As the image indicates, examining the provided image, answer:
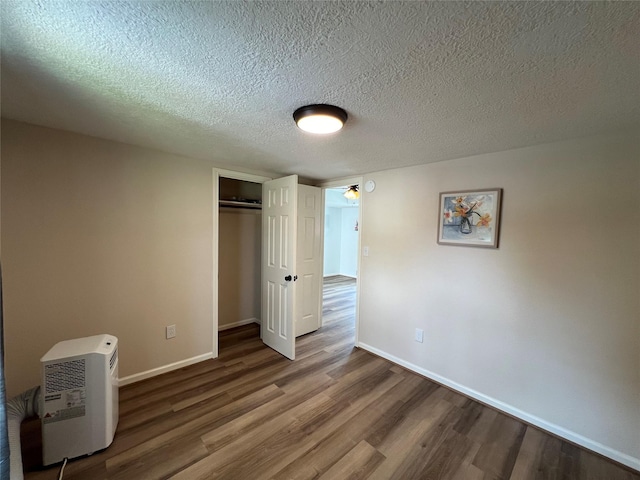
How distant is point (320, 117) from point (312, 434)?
2.14m

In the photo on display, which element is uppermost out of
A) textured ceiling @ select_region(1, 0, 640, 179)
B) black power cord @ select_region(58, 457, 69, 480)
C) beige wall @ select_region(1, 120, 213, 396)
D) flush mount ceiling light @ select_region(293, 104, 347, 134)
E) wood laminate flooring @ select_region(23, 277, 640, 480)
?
textured ceiling @ select_region(1, 0, 640, 179)

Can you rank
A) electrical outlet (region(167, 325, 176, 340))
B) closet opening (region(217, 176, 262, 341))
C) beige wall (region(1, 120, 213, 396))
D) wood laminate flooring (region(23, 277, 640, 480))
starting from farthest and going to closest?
1. closet opening (region(217, 176, 262, 341))
2. electrical outlet (region(167, 325, 176, 340))
3. beige wall (region(1, 120, 213, 396))
4. wood laminate flooring (region(23, 277, 640, 480))

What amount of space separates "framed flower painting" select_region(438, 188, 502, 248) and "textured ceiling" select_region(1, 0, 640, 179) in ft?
1.72

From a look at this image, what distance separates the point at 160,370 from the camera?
2512 mm

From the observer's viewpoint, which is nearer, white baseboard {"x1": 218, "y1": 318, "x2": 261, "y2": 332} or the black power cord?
the black power cord

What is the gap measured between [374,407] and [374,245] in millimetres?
1641

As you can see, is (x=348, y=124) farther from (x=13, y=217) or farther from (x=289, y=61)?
(x=13, y=217)

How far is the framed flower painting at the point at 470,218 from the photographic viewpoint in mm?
2156

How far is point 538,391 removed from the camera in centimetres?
198

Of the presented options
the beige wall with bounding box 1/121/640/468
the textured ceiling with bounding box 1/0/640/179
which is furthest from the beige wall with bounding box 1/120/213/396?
the textured ceiling with bounding box 1/0/640/179

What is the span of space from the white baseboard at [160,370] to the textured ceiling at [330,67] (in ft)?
7.07

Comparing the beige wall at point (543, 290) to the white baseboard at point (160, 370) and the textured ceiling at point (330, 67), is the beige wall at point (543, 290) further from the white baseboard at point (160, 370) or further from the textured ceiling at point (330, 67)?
the white baseboard at point (160, 370)

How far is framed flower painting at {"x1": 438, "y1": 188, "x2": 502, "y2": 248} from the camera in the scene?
84.9 inches

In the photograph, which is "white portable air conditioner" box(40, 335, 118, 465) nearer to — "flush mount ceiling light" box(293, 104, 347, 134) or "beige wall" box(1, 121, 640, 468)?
"beige wall" box(1, 121, 640, 468)
